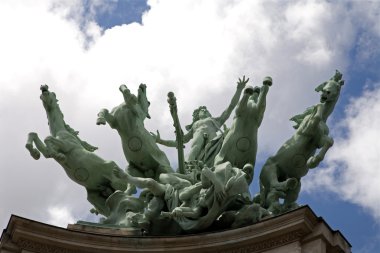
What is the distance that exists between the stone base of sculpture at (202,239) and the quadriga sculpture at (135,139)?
2845 millimetres

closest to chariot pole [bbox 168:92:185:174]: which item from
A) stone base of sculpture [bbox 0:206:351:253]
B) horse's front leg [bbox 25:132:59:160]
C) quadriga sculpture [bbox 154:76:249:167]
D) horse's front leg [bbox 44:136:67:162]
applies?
quadriga sculpture [bbox 154:76:249:167]

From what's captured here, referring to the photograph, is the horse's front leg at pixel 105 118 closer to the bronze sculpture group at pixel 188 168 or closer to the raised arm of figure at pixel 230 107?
the bronze sculpture group at pixel 188 168

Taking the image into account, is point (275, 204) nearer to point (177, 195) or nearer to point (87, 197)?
point (177, 195)

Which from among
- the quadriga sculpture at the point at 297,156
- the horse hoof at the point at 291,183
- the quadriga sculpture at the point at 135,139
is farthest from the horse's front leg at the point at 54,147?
the horse hoof at the point at 291,183

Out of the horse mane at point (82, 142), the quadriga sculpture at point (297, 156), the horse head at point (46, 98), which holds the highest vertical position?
the horse head at point (46, 98)

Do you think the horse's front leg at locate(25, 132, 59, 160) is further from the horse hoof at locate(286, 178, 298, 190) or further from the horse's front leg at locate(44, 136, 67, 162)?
the horse hoof at locate(286, 178, 298, 190)

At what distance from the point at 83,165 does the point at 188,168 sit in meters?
2.24

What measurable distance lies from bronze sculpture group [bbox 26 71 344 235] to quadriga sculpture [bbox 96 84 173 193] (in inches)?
0.8

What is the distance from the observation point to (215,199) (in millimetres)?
17172

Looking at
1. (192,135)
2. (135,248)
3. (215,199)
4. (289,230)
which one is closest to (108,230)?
(135,248)

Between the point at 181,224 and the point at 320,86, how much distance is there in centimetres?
450

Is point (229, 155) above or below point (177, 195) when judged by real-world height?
above

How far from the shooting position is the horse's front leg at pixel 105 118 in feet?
64.3

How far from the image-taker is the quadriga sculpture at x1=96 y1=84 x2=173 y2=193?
782 inches
